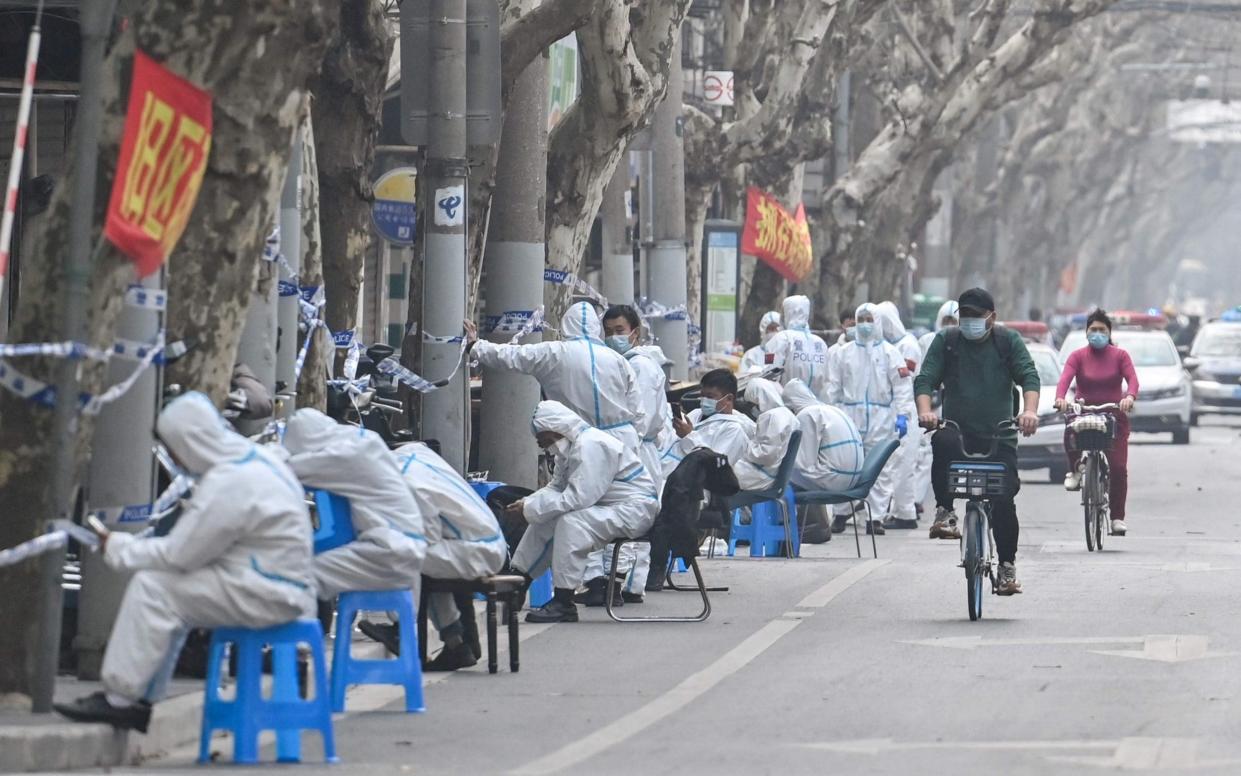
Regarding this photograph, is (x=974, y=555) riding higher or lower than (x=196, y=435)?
lower

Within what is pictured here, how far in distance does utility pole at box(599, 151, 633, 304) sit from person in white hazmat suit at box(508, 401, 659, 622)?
979 centimetres

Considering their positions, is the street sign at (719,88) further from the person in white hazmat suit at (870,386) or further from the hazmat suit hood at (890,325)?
the person in white hazmat suit at (870,386)

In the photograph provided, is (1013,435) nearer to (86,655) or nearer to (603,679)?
(603,679)

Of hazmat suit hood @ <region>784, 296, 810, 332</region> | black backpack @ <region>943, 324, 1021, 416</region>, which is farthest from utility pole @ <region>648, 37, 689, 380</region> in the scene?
black backpack @ <region>943, 324, 1021, 416</region>

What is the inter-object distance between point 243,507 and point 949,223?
51498 millimetres

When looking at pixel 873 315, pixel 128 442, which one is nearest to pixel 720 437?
pixel 873 315

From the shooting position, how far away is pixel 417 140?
15.1m

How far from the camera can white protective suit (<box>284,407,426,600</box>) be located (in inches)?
409

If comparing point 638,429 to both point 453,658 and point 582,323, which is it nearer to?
point 582,323

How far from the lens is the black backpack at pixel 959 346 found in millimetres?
14492

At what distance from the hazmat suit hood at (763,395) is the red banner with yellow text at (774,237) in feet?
29.9

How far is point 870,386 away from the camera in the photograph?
2283 cm

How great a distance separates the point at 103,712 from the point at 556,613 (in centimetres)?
549

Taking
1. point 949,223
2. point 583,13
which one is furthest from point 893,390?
point 949,223
